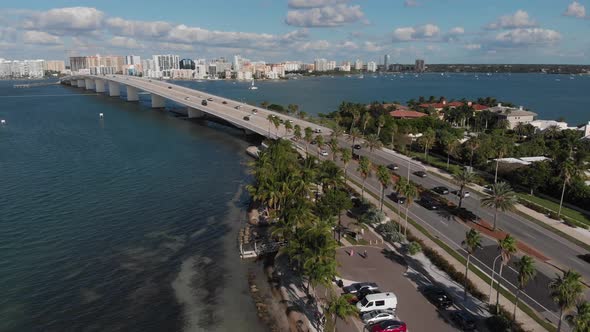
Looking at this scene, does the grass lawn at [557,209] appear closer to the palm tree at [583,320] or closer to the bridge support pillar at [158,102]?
the palm tree at [583,320]

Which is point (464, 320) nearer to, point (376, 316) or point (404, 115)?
point (376, 316)

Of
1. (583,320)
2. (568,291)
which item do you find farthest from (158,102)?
(583,320)

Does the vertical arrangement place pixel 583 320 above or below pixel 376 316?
above

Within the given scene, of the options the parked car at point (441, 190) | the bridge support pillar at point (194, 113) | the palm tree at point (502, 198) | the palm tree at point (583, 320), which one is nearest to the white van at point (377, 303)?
the palm tree at point (583, 320)

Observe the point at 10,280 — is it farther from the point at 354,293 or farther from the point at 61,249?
the point at 354,293

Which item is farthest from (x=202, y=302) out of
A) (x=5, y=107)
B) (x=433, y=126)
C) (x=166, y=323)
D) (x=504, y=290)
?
(x=5, y=107)
